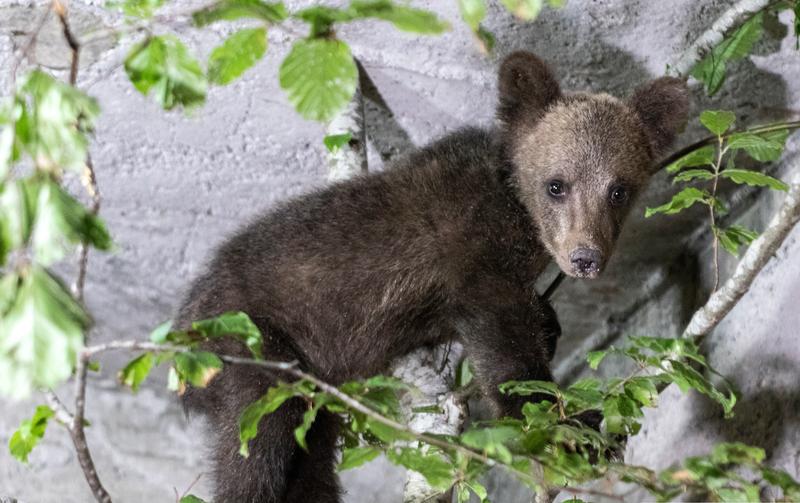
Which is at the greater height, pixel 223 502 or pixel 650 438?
pixel 223 502

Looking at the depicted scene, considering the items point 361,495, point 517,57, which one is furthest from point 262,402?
point 361,495

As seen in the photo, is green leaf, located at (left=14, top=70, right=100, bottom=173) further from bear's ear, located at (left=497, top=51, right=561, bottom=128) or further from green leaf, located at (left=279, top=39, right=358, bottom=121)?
bear's ear, located at (left=497, top=51, right=561, bottom=128)

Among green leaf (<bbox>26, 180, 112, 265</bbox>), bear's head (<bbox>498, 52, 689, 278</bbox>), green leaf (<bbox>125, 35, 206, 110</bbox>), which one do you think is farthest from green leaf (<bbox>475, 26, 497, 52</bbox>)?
green leaf (<bbox>26, 180, 112, 265</bbox>)

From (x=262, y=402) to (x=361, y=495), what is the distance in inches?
199

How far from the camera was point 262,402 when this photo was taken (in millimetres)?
2438

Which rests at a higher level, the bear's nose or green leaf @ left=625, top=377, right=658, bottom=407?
green leaf @ left=625, top=377, right=658, bottom=407

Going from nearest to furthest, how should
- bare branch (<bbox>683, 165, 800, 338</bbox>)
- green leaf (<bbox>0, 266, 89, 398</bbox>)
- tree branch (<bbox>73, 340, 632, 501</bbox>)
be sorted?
green leaf (<bbox>0, 266, 89, 398</bbox>)
tree branch (<bbox>73, 340, 632, 501</bbox>)
bare branch (<bbox>683, 165, 800, 338</bbox>)

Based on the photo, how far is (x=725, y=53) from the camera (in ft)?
13.8

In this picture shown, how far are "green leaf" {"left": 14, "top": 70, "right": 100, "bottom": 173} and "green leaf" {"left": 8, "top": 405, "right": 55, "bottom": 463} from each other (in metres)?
1.32

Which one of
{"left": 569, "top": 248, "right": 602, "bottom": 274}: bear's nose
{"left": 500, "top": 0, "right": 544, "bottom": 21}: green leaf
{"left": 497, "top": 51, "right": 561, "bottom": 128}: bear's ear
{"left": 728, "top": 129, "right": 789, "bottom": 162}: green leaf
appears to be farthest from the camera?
{"left": 497, "top": 51, "right": 561, "bottom": 128}: bear's ear

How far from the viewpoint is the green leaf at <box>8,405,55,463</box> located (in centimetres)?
274

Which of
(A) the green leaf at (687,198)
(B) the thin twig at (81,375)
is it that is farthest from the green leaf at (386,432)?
(A) the green leaf at (687,198)

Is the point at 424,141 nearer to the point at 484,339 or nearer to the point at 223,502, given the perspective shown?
the point at 484,339

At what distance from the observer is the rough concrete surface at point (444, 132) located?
14.7 ft
